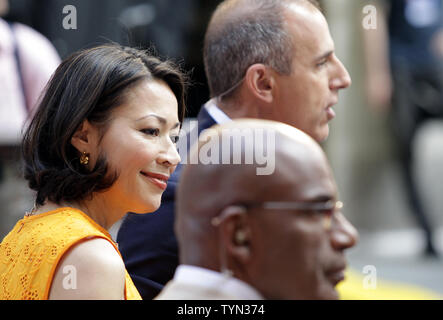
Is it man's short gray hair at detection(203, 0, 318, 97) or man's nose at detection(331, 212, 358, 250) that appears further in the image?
man's short gray hair at detection(203, 0, 318, 97)

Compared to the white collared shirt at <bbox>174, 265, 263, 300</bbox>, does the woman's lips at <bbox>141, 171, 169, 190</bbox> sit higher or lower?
lower

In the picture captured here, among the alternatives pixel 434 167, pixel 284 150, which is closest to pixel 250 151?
pixel 284 150

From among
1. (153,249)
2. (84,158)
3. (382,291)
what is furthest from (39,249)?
(382,291)

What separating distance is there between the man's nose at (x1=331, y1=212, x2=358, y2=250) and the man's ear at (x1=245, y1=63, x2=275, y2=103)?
5.12 feet

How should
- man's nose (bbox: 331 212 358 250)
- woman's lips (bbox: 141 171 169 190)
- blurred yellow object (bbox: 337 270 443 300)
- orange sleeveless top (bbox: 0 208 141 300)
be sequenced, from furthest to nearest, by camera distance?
blurred yellow object (bbox: 337 270 443 300), woman's lips (bbox: 141 171 169 190), orange sleeveless top (bbox: 0 208 141 300), man's nose (bbox: 331 212 358 250)

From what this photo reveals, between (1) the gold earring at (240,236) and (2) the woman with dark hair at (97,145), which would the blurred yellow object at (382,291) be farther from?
(1) the gold earring at (240,236)

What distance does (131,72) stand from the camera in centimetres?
268

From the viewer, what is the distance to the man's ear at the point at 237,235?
179 centimetres

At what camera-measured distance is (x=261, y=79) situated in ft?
11.3

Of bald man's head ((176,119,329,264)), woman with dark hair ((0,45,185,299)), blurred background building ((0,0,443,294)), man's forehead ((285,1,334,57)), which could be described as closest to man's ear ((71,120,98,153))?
woman with dark hair ((0,45,185,299))

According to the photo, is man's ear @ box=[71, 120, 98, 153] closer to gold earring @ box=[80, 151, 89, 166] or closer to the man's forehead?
gold earring @ box=[80, 151, 89, 166]

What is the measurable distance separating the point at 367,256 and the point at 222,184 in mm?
6349

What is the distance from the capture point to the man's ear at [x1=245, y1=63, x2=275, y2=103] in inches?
135
